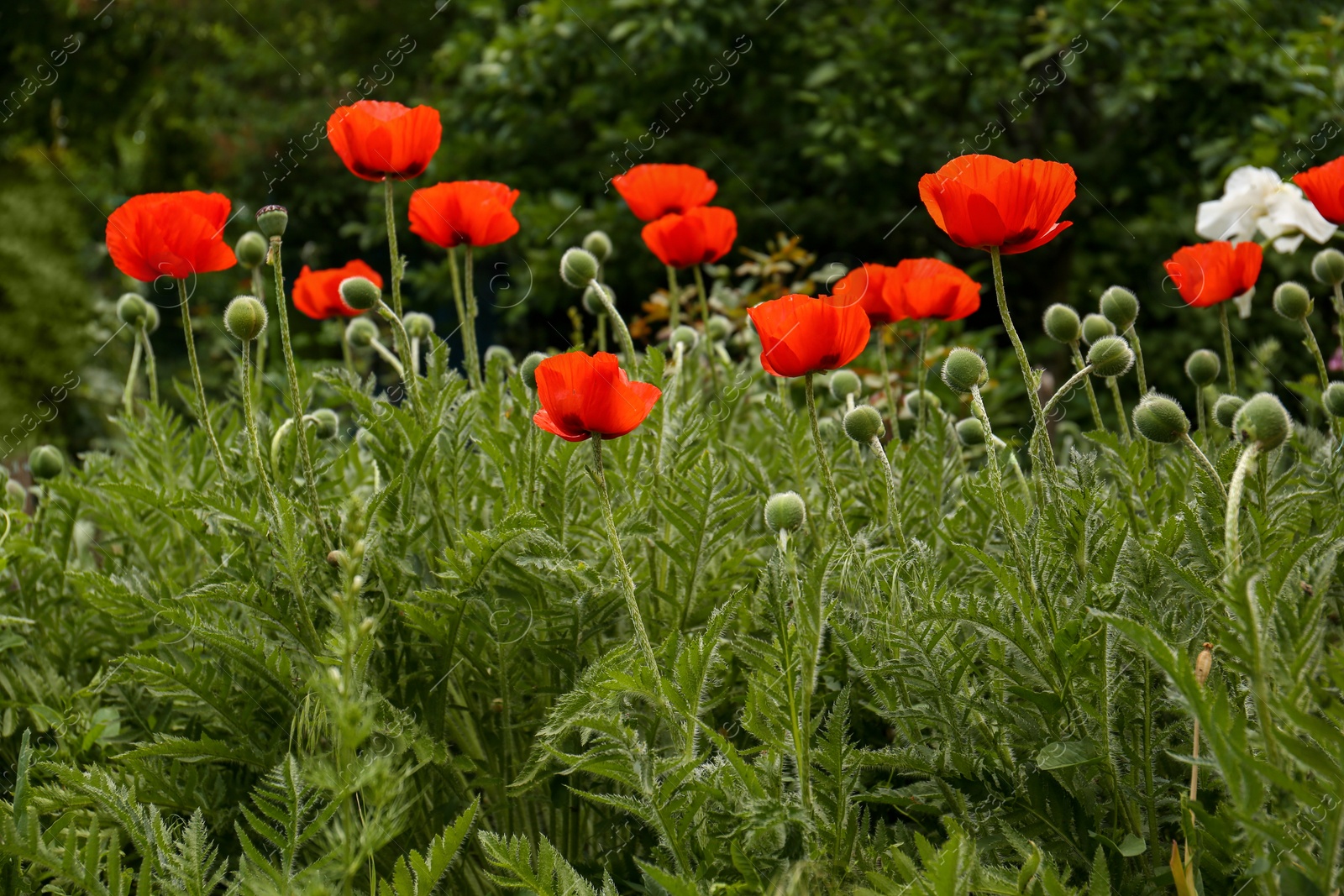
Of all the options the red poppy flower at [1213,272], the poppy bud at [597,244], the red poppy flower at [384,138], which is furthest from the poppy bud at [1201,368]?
the red poppy flower at [384,138]

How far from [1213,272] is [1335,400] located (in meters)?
0.28

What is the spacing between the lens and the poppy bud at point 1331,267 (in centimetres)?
153

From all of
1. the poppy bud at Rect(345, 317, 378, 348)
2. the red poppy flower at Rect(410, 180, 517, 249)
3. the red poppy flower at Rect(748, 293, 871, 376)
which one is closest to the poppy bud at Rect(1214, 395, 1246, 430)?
the red poppy flower at Rect(748, 293, 871, 376)

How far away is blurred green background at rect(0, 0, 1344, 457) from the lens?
4.30 m

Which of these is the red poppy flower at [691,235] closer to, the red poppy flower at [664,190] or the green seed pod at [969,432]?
the red poppy flower at [664,190]

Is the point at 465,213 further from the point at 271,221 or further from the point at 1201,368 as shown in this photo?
the point at 1201,368

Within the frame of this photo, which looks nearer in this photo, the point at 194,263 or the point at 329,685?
the point at 329,685

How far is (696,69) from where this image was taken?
4688 millimetres

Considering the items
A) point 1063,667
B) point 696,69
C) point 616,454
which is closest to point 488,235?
point 616,454

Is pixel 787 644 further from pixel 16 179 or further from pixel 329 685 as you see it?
pixel 16 179

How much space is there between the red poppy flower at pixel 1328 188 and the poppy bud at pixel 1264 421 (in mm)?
627

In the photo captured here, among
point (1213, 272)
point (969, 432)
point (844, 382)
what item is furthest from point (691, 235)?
point (1213, 272)

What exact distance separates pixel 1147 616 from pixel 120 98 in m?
7.51

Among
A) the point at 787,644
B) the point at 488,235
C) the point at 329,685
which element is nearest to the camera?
the point at 329,685
